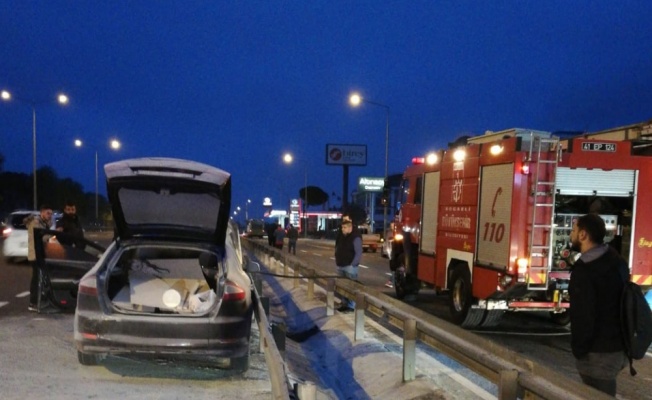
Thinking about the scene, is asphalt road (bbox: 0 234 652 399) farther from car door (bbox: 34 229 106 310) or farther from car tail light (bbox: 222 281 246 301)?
car tail light (bbox: 222 281 246 301)

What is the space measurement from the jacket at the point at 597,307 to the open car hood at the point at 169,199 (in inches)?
152

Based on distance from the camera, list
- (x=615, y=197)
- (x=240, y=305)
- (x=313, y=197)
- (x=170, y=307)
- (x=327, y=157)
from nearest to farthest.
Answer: (x=240, y=305) → (x=170, y=307) → (x=615, y=197) → (x=327, y=157) → (x=313, y=197)

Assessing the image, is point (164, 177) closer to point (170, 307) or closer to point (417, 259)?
point (170, 307)

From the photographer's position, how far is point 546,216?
9078 millimetres

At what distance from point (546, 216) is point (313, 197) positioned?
123 meters

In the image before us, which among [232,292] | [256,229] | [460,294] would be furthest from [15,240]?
[256,229]

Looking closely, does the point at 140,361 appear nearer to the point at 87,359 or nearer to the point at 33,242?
the point at 87,359

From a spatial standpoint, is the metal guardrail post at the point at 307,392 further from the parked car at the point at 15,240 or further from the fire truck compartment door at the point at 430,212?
the parked car at the point at 15,240

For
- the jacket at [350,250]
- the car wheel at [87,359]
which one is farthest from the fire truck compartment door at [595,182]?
the car wheel at [87,359]

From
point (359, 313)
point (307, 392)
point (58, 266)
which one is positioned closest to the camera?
point (307, 392)

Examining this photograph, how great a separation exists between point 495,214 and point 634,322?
5853mm

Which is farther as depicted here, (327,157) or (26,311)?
(327,157)

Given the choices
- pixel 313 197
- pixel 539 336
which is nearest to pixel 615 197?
pixel 539 336

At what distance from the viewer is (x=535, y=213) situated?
29.6 ft
